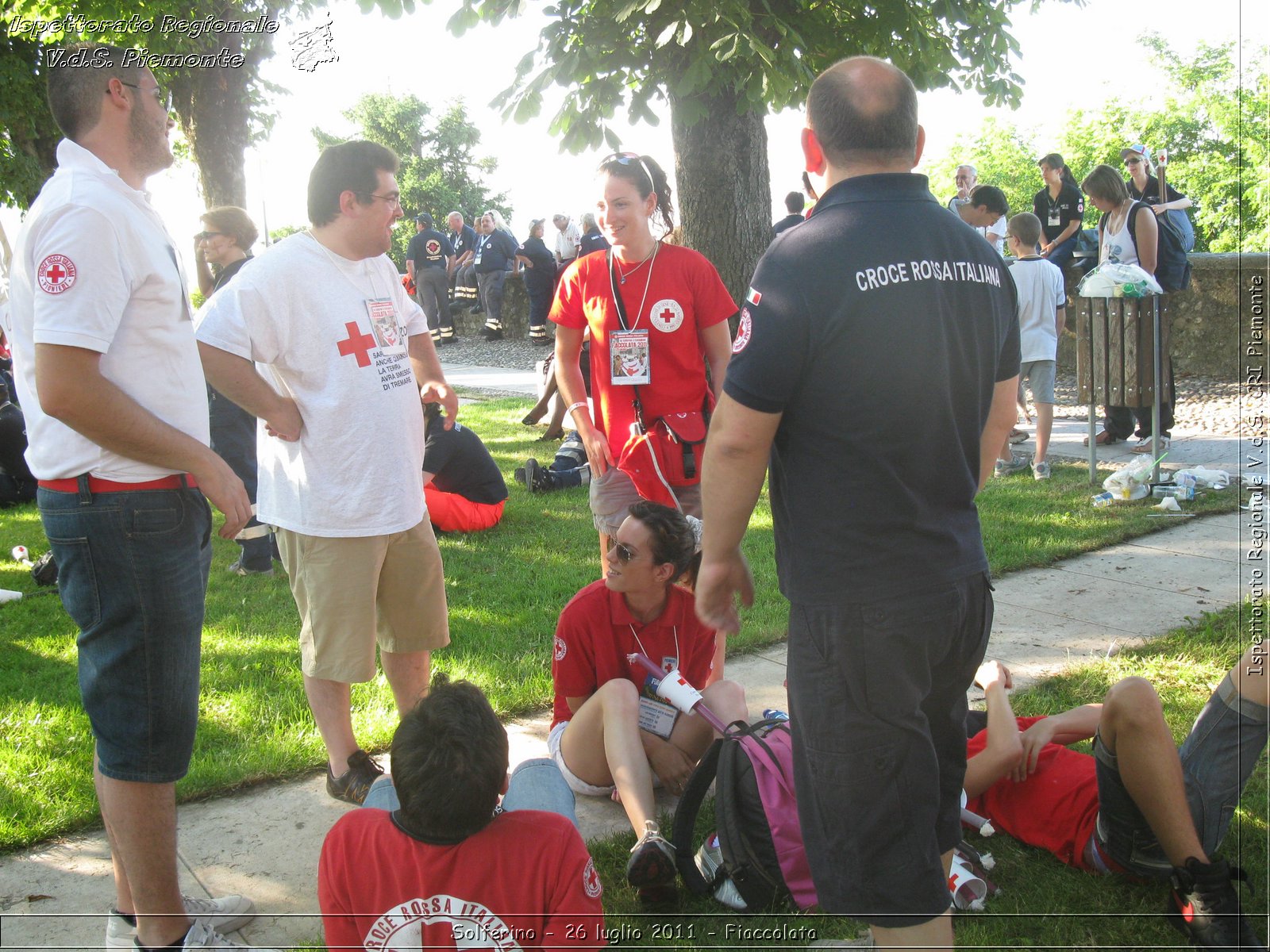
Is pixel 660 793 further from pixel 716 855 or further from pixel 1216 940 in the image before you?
pixel 1216 940

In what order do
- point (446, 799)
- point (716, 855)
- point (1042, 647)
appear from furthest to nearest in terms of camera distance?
point (1042, 647) → point (716, 855) → point (446, 799)

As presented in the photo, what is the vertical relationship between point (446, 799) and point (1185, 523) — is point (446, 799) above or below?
above

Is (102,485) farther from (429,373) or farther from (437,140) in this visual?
(437,140)

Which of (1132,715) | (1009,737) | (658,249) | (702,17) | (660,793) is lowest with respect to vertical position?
(660,793)

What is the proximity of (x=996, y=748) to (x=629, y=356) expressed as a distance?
1.91 meters

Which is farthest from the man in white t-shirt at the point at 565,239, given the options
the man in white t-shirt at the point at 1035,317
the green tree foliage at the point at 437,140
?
the green tree foliage at the point at 437,140

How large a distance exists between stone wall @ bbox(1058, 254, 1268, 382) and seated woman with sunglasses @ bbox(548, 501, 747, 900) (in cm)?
939

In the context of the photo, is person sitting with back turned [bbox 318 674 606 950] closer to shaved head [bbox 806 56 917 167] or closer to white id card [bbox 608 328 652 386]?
shaved head [bbox 806 56 917 167]

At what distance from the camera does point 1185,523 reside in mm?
6445

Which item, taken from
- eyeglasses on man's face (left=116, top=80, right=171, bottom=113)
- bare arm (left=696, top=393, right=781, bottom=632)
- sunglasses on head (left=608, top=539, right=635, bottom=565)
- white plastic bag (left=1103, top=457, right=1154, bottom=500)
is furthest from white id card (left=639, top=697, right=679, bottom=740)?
white plastic bag (left=1103, top=457, right=1154, bottom=500)

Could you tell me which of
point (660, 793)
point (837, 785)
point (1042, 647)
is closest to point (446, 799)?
point (837, 785)

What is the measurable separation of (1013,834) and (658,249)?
7.87ft

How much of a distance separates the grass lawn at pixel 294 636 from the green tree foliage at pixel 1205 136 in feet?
7.15

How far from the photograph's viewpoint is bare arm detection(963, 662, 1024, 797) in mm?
2969
